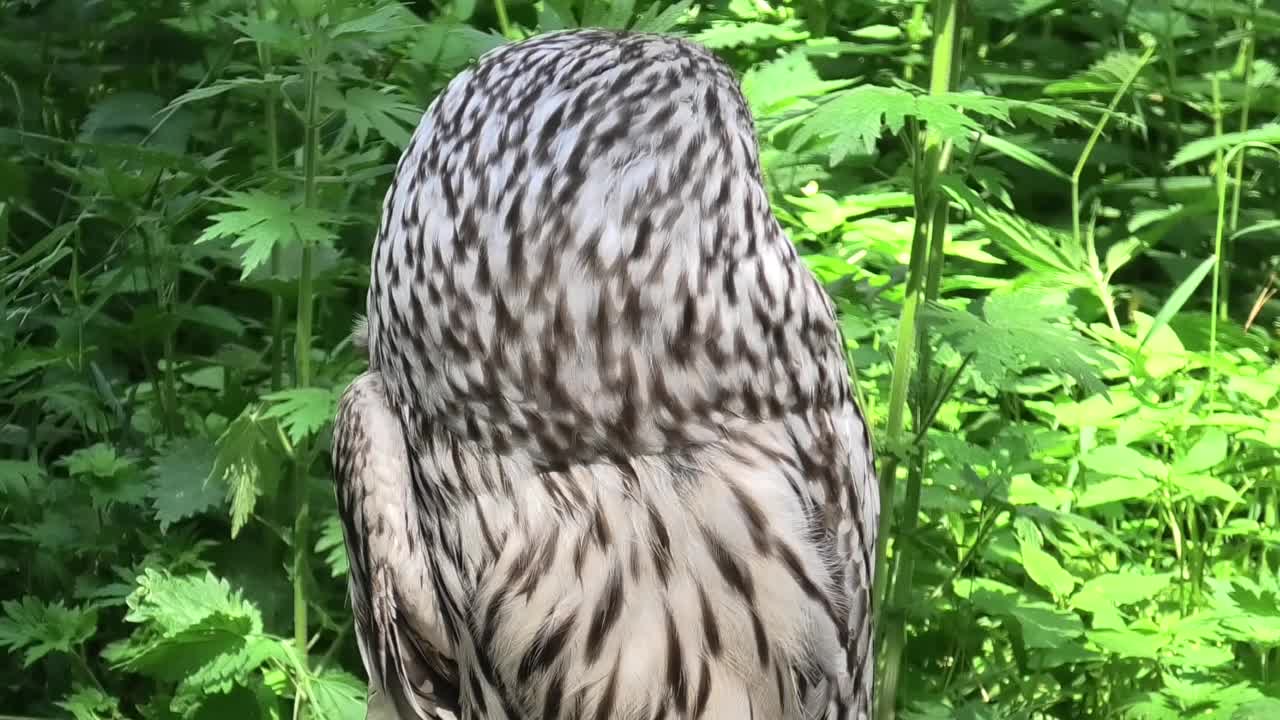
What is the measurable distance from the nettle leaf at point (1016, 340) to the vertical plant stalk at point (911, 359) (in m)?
0.08

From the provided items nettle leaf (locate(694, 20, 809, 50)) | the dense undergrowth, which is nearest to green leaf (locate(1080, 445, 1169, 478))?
the dense undergrowth

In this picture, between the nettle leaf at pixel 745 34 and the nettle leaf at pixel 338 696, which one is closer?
the nettle leaf at pixel 338 696

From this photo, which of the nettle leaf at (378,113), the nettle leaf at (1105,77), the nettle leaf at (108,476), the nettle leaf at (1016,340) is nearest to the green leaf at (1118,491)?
the nettle leaf at (1016,340)

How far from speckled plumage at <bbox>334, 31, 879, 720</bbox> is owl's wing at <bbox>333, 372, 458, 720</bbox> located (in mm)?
71

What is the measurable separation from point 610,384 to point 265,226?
1102 millimetres

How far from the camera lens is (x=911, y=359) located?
8.41 ft

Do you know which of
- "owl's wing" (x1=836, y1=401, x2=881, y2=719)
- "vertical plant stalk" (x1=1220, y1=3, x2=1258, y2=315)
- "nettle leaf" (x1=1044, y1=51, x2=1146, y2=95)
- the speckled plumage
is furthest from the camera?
"vertical plant stalk" (x1=1220, y1=3, x2=1258, y2=315)

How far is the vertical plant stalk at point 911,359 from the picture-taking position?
249cm

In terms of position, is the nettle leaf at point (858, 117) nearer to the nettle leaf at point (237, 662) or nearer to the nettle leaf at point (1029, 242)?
the nettle leaf at point (1029, 242)

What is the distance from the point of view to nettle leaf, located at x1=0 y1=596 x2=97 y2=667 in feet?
9.43

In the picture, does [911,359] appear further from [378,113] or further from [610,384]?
[610,384]

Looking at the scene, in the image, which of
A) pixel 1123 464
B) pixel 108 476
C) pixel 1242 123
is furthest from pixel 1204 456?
pixel 108 476

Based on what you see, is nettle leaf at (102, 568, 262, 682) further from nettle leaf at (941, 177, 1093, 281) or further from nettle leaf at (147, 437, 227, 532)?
Result: nettle leaf at (941, 177, 1093, 281)

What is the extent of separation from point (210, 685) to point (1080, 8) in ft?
10.6
